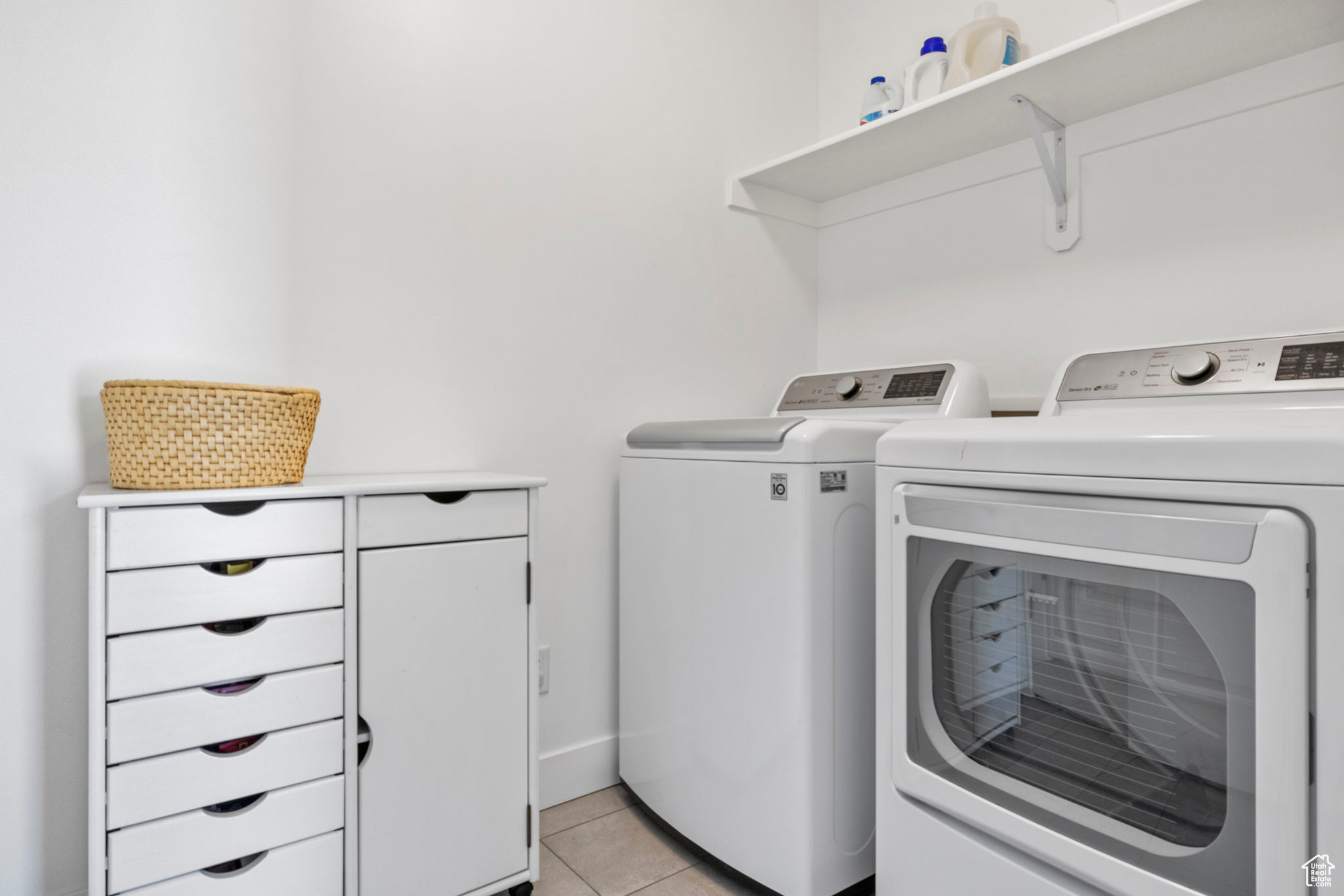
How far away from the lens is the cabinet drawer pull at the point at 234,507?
3.53 feet

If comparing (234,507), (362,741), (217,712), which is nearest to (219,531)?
(234,507)

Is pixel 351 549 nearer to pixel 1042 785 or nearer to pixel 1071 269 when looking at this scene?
pixel 1042 785

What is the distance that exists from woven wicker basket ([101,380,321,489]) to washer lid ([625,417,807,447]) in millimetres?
760

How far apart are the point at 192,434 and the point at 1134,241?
192cm

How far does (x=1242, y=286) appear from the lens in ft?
4.81

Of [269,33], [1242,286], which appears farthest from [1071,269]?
[269,33]

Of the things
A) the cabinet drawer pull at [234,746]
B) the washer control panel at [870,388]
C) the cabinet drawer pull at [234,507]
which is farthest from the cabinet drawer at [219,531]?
the washer control panel at [870,388]

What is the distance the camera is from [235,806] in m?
1.09

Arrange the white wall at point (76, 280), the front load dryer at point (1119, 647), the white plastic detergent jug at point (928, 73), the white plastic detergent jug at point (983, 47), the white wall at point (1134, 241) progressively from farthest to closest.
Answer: the white plastic detergent jug at point (928, 73) < the white plastic detergent jug at point (983, 47) < the white wall at point (1134, 241) < the white wall at point (76, 280) < the front load dryer at point (1119, 647)

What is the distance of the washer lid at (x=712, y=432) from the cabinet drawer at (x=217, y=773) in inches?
32.7

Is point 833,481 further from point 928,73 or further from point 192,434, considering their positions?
point 928,73

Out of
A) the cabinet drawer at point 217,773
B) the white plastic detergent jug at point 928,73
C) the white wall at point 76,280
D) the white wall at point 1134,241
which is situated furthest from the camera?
the white plastic detergent jug at point 928,73

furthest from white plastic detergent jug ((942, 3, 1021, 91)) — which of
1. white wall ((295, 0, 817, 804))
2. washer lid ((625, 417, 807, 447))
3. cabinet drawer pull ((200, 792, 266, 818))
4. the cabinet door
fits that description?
cabinet drawer pull ((200, 792, 266, 818))

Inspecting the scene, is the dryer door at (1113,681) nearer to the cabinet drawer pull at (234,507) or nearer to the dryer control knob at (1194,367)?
the dryer control knob at (1194,367)
